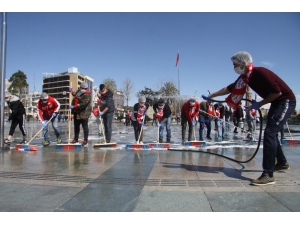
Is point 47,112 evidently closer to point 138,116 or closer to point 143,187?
point 138,116

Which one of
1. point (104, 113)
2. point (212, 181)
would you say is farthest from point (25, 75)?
point (212, 181)

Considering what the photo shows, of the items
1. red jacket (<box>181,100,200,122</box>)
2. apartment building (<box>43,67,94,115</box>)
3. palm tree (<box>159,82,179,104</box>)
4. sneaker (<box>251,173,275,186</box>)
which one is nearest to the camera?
sneaker (<box>251,173,275,186</box>)

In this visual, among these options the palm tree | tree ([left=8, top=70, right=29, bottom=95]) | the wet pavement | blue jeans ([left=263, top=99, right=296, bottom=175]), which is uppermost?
tree ([left=8, top=70, right=29, bottom=95])

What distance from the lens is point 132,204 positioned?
2836 mm

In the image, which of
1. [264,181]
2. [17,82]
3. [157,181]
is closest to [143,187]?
[157,181]

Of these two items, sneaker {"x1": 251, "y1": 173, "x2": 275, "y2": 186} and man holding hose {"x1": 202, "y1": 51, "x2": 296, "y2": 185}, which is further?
man holding hose {"x1": 202, "y1": 51, "x2": 296, "y2": 185}

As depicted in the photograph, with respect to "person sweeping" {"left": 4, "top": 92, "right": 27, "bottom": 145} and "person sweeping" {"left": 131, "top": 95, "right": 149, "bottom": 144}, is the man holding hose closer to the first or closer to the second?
"person sweeping" {"left": 131, "top": 95, "right": 149, "bottom": 144}

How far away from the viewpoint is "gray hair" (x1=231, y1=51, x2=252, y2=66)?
4.04 metres

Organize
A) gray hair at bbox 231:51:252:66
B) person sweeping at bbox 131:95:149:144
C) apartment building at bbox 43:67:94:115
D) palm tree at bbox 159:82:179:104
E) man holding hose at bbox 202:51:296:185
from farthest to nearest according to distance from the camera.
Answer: apartment building at bbox 43:67:94:115 < palm tree at bbox 159:82:179:104 < person sweeping at bbox 131:95:149:144 < gray hair at bbox 231:51:252:66 < man holding hose at bbox 202:51:296:185

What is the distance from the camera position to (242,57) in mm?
4074

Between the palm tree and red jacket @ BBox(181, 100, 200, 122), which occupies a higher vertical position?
the palm tree

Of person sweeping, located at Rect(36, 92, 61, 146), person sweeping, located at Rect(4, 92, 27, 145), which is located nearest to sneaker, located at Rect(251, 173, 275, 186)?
person sweeping, located at Rect(36, 92, 61, 146)
